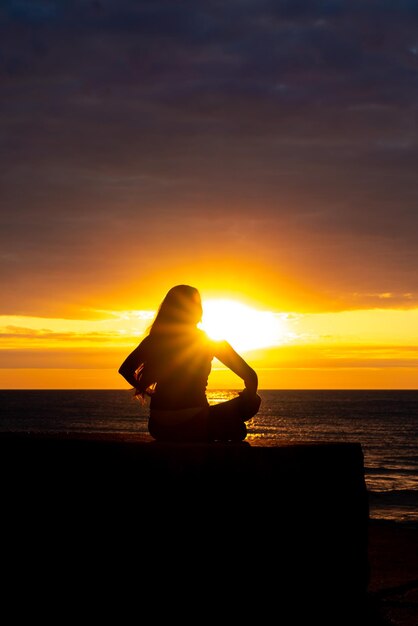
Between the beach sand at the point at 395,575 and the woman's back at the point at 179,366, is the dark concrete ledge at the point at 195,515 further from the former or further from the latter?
the beach sand at the point at 395,575

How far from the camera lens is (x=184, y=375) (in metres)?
5.86

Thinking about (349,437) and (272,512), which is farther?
(349,437)

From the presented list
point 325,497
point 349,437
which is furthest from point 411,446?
point 325,497

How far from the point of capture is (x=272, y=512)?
17.4 feet

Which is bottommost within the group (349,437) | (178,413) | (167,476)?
(349,437)

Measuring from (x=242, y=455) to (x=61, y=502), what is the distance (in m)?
1.28

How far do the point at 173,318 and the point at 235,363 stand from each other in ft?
1.95

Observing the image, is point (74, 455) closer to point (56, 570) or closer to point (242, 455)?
point (56, 570)

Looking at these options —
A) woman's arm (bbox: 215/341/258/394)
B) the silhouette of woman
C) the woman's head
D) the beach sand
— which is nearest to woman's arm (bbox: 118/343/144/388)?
the silhouette of woman

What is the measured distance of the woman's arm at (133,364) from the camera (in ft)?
19.3

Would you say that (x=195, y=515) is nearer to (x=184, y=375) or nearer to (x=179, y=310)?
(x=184, y=375)

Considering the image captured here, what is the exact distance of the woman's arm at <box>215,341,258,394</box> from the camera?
573 centimetres

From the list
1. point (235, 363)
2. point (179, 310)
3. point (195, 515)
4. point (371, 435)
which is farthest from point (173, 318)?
point (371, 435)

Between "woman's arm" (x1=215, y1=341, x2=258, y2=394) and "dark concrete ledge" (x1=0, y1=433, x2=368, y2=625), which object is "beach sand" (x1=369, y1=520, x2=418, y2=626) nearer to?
"dark concrete ledge" (x1=0, y1=433, x2=368, y2=625)
